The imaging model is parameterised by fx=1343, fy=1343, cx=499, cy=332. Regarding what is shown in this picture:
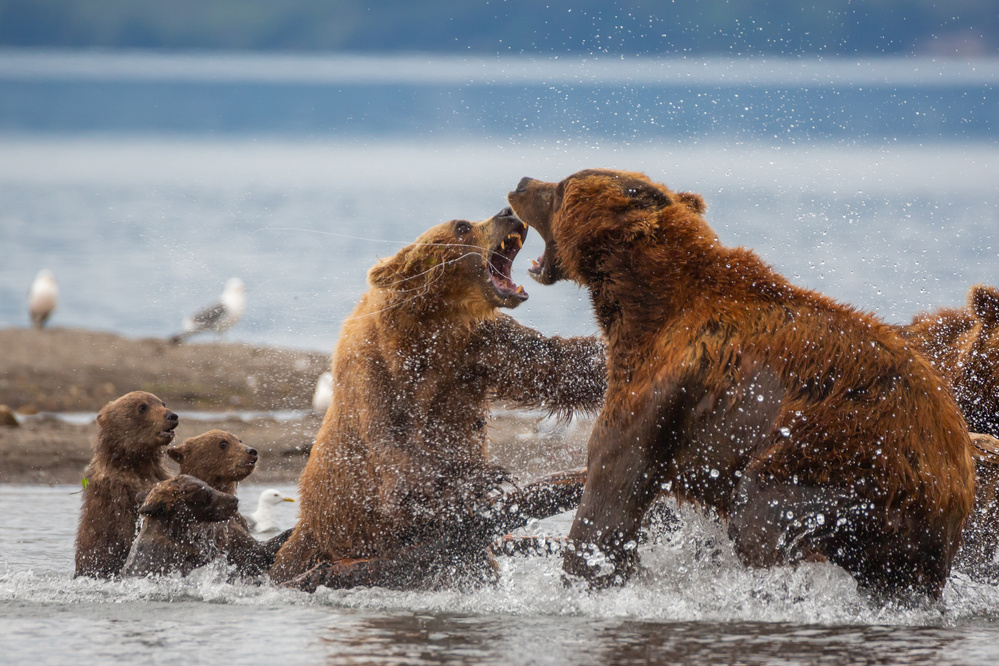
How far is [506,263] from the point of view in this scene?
6.50 metres

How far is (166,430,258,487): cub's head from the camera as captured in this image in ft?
22.7

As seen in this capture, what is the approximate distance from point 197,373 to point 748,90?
134 meters

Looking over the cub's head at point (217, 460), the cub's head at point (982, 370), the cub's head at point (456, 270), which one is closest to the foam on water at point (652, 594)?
the cub's head at point (217, 460)

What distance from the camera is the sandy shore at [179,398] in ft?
33.2

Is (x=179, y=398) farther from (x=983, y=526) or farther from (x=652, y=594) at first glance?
(x=983, y=526)

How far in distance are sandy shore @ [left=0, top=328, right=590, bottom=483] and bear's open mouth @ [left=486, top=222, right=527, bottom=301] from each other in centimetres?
205

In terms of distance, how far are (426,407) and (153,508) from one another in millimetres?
1351

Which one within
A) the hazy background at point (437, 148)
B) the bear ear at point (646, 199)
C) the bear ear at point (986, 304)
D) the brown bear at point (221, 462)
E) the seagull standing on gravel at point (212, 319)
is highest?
the hazy background at point (437, 148)

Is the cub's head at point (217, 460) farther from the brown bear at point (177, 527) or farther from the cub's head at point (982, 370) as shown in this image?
the cub's head at point (982, 370)

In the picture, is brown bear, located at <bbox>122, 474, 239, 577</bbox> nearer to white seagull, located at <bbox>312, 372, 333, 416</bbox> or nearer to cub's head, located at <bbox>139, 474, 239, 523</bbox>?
cub's head, located at <bbox>139, 474, 239, 523</bbox>

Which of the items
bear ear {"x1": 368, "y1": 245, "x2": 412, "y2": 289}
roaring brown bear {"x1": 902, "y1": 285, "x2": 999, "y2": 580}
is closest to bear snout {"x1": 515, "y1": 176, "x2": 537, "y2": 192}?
bear ear {"x1": 368, "y1": 245, "x2": 412, "y2": 289}

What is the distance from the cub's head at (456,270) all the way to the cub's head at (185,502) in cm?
125

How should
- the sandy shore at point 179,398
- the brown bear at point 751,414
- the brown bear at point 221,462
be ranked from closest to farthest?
1. the brown bear at point 751,414
2. the brown bear at point 221,462
3. the sandy shore at point 179,398

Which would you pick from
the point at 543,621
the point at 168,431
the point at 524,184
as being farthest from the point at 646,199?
the point at 168,431
